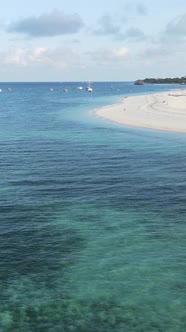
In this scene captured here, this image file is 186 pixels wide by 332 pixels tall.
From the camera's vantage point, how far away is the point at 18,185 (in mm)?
39312

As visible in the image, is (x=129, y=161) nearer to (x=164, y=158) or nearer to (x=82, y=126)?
(x=164, y=158)

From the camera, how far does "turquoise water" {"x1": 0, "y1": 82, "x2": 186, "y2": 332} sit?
19.1 m

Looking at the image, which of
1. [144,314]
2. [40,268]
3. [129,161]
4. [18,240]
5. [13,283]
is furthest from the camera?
[129,161]

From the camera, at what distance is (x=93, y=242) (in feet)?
88.0

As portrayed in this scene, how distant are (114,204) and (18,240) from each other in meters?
9.66

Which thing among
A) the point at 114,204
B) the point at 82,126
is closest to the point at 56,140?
the point at 82,126

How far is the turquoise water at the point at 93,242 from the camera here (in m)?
19.1

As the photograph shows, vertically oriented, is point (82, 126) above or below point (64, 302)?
above

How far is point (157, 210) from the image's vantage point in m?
32.5

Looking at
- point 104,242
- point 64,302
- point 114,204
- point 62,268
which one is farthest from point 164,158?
point 64,302

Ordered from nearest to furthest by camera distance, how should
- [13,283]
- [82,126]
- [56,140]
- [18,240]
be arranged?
[13,283] → [18,240] → [56,140] → [82,126]

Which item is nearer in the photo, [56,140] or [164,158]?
[164,158]

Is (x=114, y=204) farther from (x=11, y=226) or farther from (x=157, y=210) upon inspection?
(x=11, y=226)

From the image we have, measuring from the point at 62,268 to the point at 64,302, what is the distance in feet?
11.2
